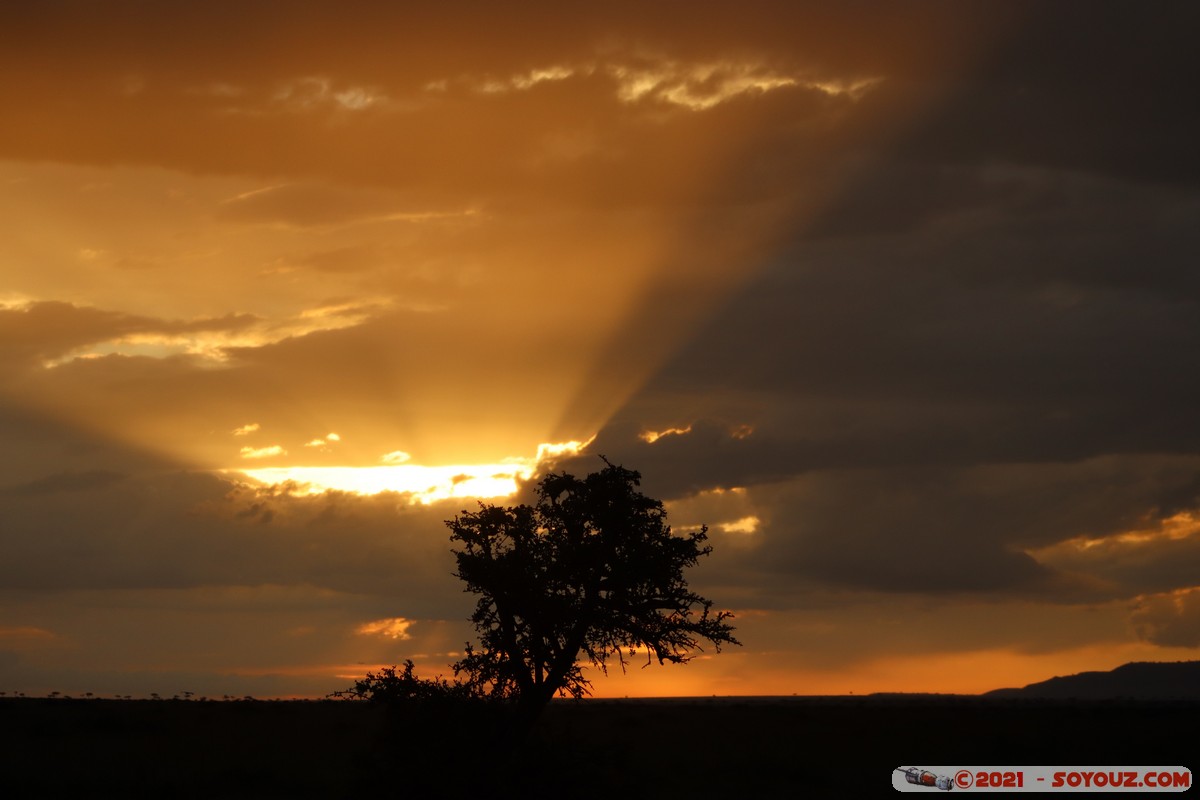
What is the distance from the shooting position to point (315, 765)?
64188 millimetres

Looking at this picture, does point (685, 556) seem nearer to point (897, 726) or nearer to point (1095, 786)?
point (1095, 786)

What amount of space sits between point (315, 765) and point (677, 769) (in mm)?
19861

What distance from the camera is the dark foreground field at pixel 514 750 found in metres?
28.8

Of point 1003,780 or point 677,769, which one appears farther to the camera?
point 677,769

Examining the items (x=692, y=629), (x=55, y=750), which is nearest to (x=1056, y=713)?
(x=55, y=750)

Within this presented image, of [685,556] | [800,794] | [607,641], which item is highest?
[685,556]

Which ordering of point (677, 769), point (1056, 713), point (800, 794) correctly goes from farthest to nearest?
point (1056, 713) → point (677, 769) → point (800, 794)

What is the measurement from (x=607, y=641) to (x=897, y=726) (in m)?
69.6

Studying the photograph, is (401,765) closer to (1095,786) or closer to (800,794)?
(800,794)

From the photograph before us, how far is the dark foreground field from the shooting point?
28.8m

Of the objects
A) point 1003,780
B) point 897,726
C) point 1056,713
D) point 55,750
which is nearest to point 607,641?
point 1003,780

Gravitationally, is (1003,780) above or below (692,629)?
below

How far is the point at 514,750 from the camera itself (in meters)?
29.0

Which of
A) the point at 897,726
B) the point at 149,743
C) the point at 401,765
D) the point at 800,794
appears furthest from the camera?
the point at 897,726
